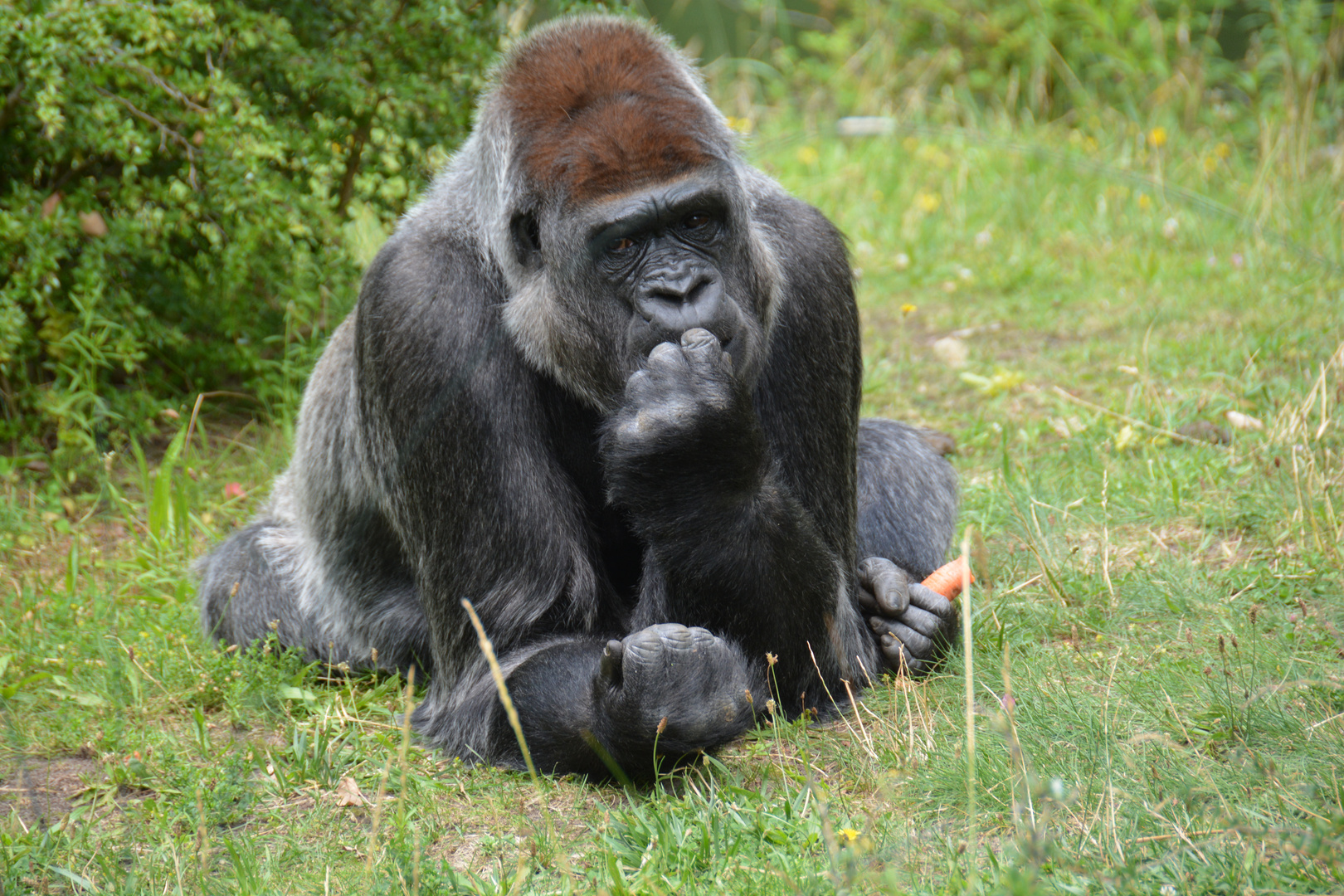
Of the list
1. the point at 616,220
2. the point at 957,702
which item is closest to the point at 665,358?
the point at 616,220

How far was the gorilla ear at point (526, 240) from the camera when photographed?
3391 millimetres

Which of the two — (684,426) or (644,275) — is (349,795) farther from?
(644,275)

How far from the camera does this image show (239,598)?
4.21 metres

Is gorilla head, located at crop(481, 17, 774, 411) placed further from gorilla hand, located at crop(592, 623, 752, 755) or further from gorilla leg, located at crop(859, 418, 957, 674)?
gorilla leg, located at crop(859, 418, 957, 674)

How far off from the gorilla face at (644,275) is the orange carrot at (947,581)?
1065 mm

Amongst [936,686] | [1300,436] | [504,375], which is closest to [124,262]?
[504,375]

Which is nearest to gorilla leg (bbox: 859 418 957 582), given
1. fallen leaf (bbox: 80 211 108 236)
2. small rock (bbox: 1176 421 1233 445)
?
small rock (bbox: 1176 421 1233 445)

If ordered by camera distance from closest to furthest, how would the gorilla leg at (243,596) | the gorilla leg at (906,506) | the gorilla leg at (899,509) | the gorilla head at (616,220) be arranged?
1. the gorilla head at (616,220)
2. the gorilla leg at (899,509)
3. the gorilla leg at (243,596)
4. the gorilla leg at (906,506)

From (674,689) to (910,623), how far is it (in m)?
1.13

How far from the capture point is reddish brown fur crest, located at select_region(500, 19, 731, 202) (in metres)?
3.21

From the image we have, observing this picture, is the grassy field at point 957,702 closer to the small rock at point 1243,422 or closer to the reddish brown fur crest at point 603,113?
the small rock at point 1243,422

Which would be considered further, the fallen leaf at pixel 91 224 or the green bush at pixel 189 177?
the fallen leaf at pixel 91 224

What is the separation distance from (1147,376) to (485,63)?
333 centimetres

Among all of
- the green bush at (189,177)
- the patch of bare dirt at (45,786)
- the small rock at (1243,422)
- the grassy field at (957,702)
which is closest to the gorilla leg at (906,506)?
the grassy field at (957,702)
